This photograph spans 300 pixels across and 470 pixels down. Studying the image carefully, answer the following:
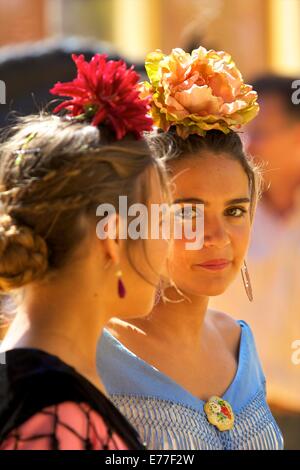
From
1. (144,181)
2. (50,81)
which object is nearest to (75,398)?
(144,181)

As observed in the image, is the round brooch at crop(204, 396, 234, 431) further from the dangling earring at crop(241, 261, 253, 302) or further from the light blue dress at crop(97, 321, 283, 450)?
the dangling earring at crop(241, 261, 253, 302)

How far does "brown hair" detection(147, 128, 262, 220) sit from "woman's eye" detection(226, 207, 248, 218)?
10 centimetres

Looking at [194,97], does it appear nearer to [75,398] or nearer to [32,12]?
[75,398]

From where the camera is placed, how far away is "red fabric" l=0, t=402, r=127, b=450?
1.50m

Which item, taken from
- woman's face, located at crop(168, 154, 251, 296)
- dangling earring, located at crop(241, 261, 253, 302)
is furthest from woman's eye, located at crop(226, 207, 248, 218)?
dangling earring, located at crop(241, 261, 253, 302)

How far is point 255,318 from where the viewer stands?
177 inches

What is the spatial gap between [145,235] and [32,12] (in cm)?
730

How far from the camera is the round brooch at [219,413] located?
7.32 feet

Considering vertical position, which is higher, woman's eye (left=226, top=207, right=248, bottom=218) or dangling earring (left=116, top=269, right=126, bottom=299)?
woman's eye (left=226, top=207, right=248, bottom=218)

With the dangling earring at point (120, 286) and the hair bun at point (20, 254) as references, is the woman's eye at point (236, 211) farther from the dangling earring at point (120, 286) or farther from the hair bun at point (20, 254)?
the hair bun at point (20, 254)

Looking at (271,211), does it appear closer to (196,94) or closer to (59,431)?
(196,94)

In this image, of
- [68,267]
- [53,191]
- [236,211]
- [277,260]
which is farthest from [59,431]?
[277,260]

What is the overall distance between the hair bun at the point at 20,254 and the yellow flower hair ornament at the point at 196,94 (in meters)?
0.74

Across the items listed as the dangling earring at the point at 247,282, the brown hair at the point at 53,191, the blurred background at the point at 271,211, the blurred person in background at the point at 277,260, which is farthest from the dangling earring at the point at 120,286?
the blurred person in background at the point at 277,260
